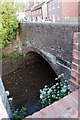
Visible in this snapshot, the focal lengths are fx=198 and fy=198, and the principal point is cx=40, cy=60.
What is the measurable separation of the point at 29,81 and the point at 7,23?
5.17m

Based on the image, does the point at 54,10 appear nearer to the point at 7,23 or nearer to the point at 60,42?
the point at 7,23

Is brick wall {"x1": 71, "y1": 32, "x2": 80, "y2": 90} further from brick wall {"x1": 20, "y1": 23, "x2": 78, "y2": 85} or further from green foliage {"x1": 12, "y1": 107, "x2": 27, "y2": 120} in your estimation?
brick wall {"x1": 20, "y1": 23, "x2": 78, "y2": 85}

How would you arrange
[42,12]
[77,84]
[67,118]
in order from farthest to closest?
[42,12] < [77,84] < [67,118]

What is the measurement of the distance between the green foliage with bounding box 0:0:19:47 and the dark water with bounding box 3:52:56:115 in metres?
1.96

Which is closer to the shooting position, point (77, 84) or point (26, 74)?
point (77, 84)

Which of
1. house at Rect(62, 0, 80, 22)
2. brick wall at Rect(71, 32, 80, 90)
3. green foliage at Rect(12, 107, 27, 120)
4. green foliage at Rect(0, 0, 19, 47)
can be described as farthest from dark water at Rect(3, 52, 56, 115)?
house at Rect(62, 0, 80, 22)

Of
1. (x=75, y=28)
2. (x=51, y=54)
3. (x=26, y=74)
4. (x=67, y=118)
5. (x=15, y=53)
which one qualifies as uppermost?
(x=75, y=28)

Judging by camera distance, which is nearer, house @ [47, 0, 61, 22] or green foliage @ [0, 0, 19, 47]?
green foliage @ [0, 0, 19, 47]

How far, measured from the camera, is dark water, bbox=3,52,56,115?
8422 millimetres

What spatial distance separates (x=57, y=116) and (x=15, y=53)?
13.5 metres

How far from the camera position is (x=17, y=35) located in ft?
47.8

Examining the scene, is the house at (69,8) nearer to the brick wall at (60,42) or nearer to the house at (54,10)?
the house at (54,10)

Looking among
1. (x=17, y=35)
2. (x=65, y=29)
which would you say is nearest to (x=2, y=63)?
(x=17, y=35)

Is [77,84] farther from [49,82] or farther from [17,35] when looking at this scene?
[17,35]
